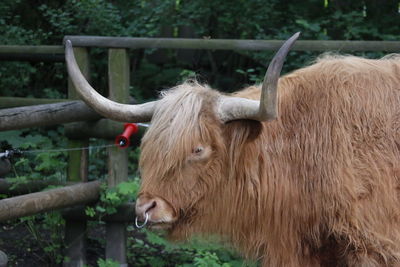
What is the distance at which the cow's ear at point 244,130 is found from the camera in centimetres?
406

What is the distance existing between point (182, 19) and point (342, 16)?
206 cm

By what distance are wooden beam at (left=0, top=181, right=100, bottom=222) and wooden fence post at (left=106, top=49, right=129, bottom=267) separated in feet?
0.67

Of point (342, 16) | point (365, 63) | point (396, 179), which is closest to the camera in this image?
point (396, 179)

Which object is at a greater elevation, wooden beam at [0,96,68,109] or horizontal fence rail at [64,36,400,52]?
horizontal fence rail at [64,36,400,52]

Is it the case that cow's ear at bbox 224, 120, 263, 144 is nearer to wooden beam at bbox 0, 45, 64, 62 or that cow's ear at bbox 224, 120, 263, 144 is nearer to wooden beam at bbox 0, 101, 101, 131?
wooden beam at bbox 0, 101, 101, 131

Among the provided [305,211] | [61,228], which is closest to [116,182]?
[61,228]

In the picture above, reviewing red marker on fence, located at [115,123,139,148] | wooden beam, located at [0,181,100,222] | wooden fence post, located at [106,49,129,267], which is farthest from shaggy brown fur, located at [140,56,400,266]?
wooden fence post, located at [106,49,129,267]

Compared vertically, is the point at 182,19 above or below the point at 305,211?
above

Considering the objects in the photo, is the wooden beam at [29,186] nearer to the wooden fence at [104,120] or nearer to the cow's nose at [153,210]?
the wooden fence at [104,120]

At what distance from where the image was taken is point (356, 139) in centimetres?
405

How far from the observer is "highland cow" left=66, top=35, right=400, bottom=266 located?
3.99 metres

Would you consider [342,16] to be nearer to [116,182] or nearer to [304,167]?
[116,182]

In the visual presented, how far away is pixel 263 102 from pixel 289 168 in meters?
0.55

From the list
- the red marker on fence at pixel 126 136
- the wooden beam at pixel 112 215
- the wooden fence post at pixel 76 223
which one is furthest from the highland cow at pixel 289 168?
the wooden fence post at pixel 76 223
